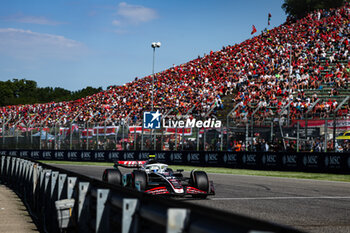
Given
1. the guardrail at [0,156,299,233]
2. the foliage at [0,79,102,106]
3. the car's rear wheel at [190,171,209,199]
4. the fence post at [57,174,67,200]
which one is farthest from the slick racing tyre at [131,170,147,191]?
the foliage at [0,79,102,106]

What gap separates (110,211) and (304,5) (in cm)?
8873

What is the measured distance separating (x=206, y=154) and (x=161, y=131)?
4658 millimetres

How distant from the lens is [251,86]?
39.7 meters

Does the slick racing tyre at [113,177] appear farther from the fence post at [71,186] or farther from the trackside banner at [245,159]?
the trackside banner at [245,159]

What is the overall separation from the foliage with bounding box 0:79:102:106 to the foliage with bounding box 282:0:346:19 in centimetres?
5645

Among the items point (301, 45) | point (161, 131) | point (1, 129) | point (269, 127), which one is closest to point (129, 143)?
point (161, 131)

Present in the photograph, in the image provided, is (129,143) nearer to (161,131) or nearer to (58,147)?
(161,131)

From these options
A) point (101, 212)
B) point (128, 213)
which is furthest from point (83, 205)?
point (128, 213)

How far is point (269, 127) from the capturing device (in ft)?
83.5

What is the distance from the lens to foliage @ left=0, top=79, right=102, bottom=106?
126875 mm

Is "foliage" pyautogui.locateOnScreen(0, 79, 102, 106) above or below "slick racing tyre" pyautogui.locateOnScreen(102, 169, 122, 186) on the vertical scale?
above

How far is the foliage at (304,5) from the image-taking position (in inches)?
3285

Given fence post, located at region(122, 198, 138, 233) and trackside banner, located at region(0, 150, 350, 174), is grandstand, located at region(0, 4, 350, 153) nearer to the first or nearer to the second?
trackside banner, located at region(0, 150, 350, 174)

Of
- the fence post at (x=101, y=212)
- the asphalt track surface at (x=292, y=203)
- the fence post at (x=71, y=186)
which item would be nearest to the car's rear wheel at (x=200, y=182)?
the asphalt track surface at (x=292, y=203)
